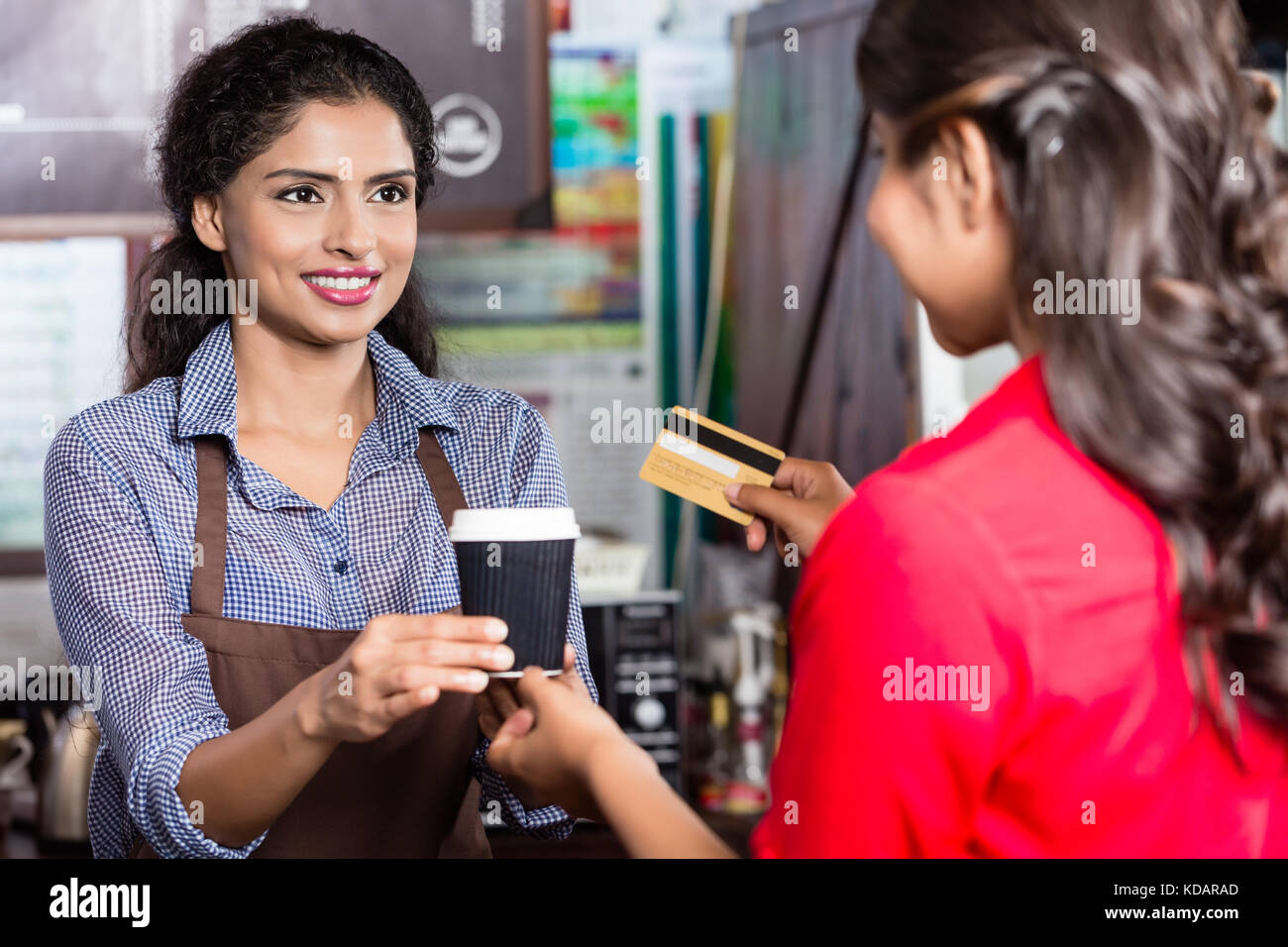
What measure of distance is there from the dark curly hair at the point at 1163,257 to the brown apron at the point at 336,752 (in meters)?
0.89

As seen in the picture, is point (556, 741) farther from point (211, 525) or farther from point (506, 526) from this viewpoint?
point (211, 525)

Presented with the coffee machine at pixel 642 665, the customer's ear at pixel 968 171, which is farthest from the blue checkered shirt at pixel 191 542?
the coffee machine at pixel 642 665

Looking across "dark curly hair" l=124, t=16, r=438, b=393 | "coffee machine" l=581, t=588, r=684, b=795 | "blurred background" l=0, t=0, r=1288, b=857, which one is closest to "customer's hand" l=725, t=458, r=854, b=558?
"dark curly hair" l=124, t=16, r=438, b=393

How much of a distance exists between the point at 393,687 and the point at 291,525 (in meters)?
0.50

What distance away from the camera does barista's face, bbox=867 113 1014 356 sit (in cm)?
82

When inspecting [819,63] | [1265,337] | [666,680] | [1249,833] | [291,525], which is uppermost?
[819,63]

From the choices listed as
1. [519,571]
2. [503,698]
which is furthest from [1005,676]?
[503,698]

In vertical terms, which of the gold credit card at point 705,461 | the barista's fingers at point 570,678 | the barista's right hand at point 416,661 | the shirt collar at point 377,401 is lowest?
the barista's fingers at point 570,678

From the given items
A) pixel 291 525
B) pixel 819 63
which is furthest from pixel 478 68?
pixel 291 525

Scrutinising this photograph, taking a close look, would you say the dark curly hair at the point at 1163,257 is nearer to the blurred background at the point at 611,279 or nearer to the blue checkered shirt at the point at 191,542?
the blue checkered shirt at the point at 191,542

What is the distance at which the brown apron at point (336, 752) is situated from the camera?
1.35 m

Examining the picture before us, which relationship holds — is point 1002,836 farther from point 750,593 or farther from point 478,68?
point 750,593

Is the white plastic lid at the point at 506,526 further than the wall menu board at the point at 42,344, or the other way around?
the wall menu board at the point at 42,344

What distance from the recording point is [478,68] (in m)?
2.76
